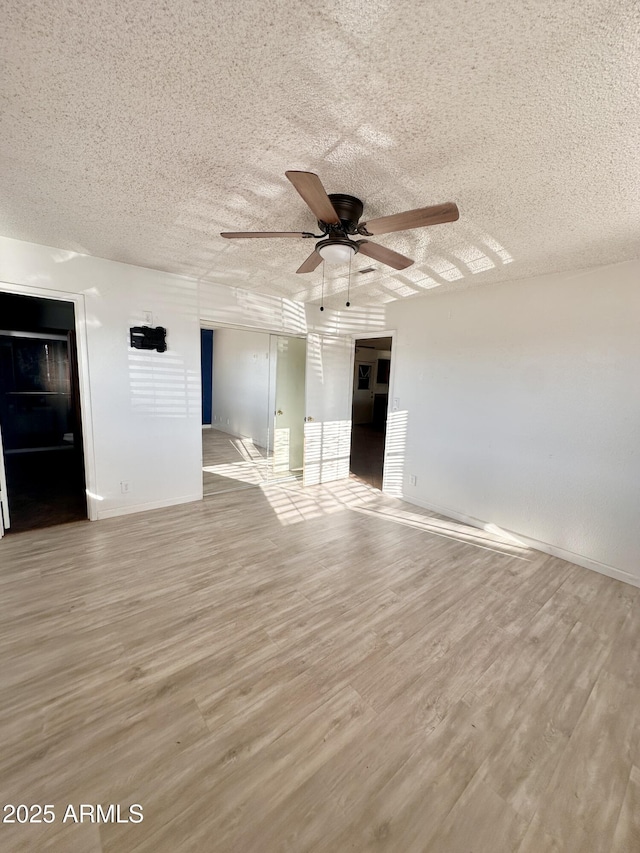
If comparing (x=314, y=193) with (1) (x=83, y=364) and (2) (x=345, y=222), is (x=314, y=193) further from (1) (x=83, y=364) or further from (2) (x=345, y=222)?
(1) (x=83, y=364)

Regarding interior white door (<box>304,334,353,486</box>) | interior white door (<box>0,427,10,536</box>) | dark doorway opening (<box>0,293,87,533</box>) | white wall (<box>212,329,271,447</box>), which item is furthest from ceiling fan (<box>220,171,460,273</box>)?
white wall (<box>212,329,271,447</box>)

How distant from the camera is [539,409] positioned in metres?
3.16

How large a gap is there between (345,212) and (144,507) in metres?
3.50

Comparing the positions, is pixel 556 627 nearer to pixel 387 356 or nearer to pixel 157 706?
pixel 157 706

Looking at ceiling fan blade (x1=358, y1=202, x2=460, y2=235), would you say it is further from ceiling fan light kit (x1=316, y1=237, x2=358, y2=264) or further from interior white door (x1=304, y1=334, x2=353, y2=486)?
interior white door (x1=304, y1=334, x2=353, y2=486)

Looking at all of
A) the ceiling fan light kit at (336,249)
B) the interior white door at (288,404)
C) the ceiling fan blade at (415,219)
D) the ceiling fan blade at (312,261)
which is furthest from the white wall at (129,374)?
the ceiling fan blade at (415,219)

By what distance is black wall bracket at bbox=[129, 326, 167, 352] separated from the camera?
137 inches

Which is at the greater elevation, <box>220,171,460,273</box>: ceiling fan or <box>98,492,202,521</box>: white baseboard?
<box>220,171,460,273</box>: ceiling fan

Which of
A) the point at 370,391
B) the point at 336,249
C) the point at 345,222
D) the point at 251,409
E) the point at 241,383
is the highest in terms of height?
the point at 345,222

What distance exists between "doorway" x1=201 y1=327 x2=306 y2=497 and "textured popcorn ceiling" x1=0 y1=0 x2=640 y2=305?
255 cm

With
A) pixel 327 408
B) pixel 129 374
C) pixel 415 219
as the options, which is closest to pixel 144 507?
pixel 129 374

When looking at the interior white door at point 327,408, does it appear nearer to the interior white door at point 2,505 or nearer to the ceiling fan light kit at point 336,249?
the ceiling fan light kit at point 336,249

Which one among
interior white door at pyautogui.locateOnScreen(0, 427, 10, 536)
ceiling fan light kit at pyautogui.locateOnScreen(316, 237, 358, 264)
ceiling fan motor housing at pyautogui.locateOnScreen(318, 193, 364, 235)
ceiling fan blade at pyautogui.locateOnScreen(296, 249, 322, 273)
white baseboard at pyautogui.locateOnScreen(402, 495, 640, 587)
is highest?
ceiling fan motor housing at pyautogui.locateOnScreen(318, 193, 364, 235)

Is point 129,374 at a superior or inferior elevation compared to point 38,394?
superior
